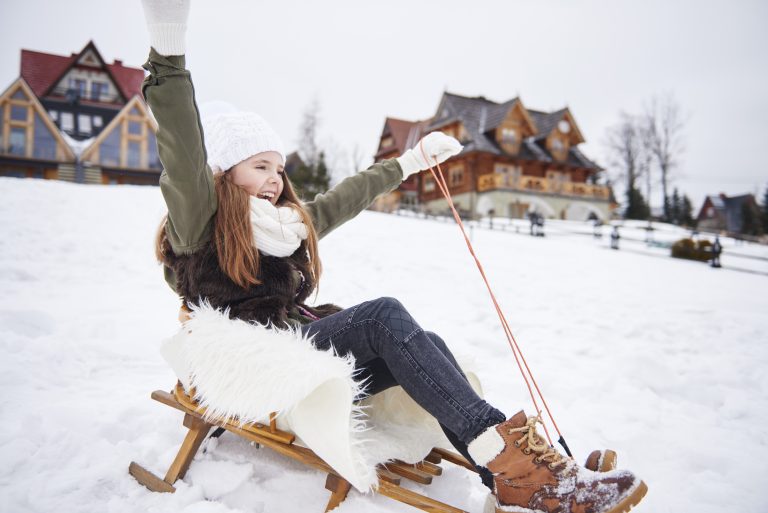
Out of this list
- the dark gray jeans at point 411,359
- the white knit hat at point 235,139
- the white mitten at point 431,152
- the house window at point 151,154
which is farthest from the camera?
the house window at point 151,154

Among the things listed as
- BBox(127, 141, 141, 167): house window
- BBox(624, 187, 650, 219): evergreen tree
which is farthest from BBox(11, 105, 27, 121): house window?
BBox(624, 187, 650, 219): evergreen tree

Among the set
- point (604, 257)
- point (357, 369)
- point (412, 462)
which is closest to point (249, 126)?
point (357, 369)

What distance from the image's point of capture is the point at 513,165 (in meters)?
24.9

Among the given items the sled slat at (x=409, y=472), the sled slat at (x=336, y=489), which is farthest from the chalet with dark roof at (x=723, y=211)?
the sled slat at (x=336, y=489)

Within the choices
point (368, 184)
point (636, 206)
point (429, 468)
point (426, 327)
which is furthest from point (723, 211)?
point (429, 468)

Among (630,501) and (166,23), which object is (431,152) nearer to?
(166,23)

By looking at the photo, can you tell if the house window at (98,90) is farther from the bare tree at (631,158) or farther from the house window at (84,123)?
the bare tree at (631,158)

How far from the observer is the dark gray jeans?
1.61 m

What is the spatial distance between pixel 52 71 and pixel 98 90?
98.1 inches

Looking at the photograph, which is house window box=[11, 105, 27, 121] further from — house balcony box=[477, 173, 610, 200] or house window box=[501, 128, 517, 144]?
house window box=[501, 128, 517, 144]

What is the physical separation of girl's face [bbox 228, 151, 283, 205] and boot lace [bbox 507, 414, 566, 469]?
60.0 inches

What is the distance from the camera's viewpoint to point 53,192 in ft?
32.2

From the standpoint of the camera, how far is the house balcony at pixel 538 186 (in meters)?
22.8

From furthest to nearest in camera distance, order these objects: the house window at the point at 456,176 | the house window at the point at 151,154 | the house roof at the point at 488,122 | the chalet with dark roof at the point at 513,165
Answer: the house window at the point at 456,176 < the house roof at the point at 488,122 < the chalet with dark roof at the point at 513,165 < the house window at the point at 151,154
